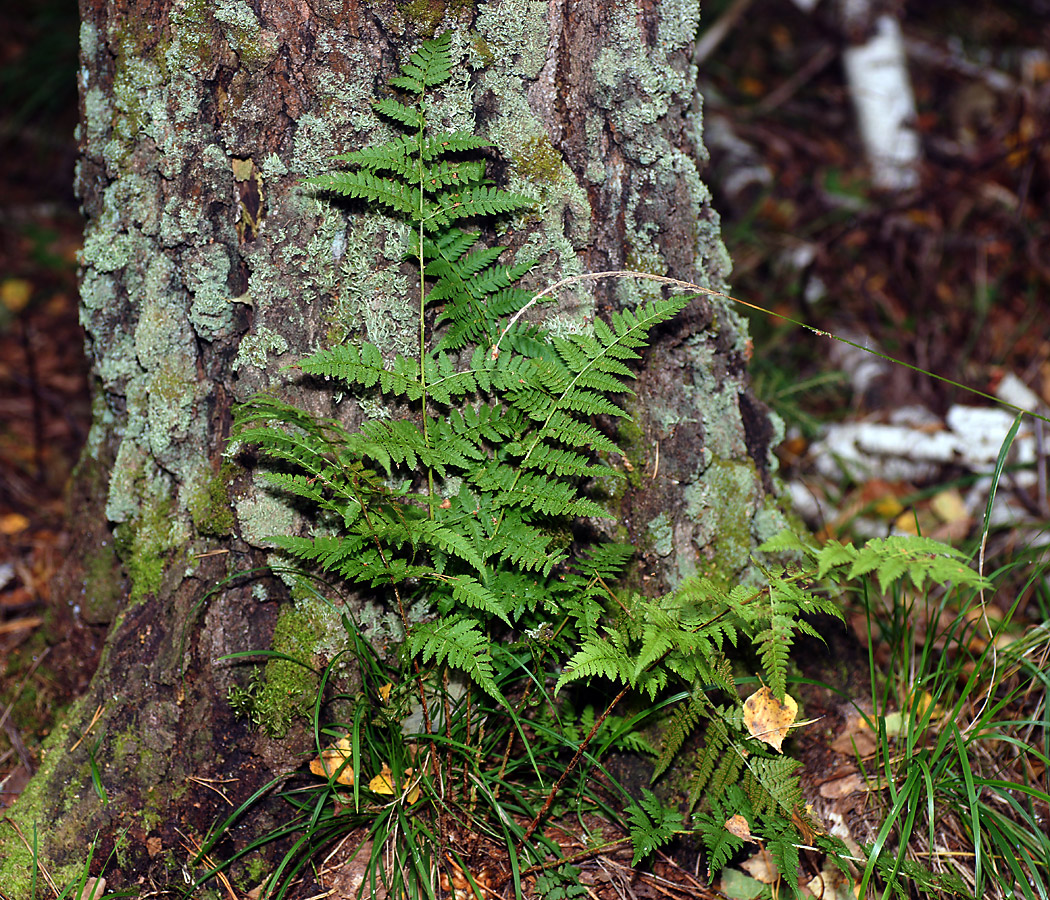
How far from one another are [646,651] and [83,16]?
7.00 feet

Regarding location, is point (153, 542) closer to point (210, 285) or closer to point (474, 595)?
point (210, 285)

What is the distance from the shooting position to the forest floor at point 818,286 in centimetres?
243

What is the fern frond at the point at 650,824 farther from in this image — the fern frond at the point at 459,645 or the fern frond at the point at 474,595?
the fern frond at the point at 474,595

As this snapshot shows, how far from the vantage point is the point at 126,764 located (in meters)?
1.94

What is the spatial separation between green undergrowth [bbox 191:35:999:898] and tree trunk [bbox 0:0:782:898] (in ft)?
0.34

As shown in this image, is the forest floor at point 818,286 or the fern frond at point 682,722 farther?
the forest floor at point 818,286

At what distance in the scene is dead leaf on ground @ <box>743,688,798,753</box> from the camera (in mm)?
1758

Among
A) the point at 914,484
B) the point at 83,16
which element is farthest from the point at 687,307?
the point at 914,484

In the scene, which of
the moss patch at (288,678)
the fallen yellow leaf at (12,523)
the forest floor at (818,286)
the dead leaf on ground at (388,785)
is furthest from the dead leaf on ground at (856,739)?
the fallen yellow leaf at (12,523)

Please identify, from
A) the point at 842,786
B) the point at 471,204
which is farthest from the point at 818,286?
the point at 471,204

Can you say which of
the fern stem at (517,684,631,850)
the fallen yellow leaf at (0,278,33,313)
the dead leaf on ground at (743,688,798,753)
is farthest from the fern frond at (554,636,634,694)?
the fallen yellow leaf at (0,278,33,313)

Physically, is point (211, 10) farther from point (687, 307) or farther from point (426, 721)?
point (426, 721)

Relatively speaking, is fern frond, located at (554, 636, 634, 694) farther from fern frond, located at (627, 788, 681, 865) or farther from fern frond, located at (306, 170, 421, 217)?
fern frond, located at (306, 170, 421, 217)

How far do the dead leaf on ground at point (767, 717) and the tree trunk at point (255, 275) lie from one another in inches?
15.4
